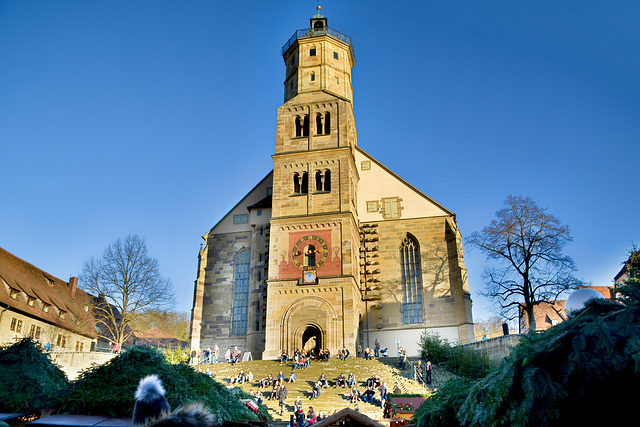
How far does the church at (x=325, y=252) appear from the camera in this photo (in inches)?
1422

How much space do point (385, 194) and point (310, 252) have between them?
9169mm

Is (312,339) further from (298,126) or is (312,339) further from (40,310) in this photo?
(40,310)

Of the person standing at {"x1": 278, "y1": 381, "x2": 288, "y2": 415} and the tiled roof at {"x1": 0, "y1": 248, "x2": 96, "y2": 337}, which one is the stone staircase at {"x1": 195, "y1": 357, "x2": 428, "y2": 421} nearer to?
the person standing at {"x1": 278, "y1": 381, "x2": 288, "y2": 415}

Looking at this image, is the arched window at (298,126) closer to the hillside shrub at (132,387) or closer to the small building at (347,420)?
the hillside shrub at (132,387)

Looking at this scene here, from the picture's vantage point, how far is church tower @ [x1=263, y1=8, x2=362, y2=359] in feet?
116

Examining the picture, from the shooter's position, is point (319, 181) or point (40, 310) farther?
point (319, 181)

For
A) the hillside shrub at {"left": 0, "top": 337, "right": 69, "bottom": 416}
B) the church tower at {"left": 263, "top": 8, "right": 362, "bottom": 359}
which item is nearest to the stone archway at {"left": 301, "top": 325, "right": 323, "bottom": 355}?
the church tower at {"left": 263, "top": 8, "right": 362, "bottom": 359}

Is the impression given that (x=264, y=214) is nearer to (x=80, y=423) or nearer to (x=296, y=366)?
(x=296, y=366)

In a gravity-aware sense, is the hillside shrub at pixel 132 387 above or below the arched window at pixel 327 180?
below

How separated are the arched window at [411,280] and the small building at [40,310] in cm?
2383

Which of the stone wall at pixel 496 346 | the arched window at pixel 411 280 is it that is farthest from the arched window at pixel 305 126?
the stone wall at pixel 496 346

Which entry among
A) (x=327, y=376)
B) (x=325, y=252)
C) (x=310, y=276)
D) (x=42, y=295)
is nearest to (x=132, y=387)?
(x=327, y=376)

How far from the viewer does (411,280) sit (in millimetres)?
39875

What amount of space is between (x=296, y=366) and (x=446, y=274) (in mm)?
14585
